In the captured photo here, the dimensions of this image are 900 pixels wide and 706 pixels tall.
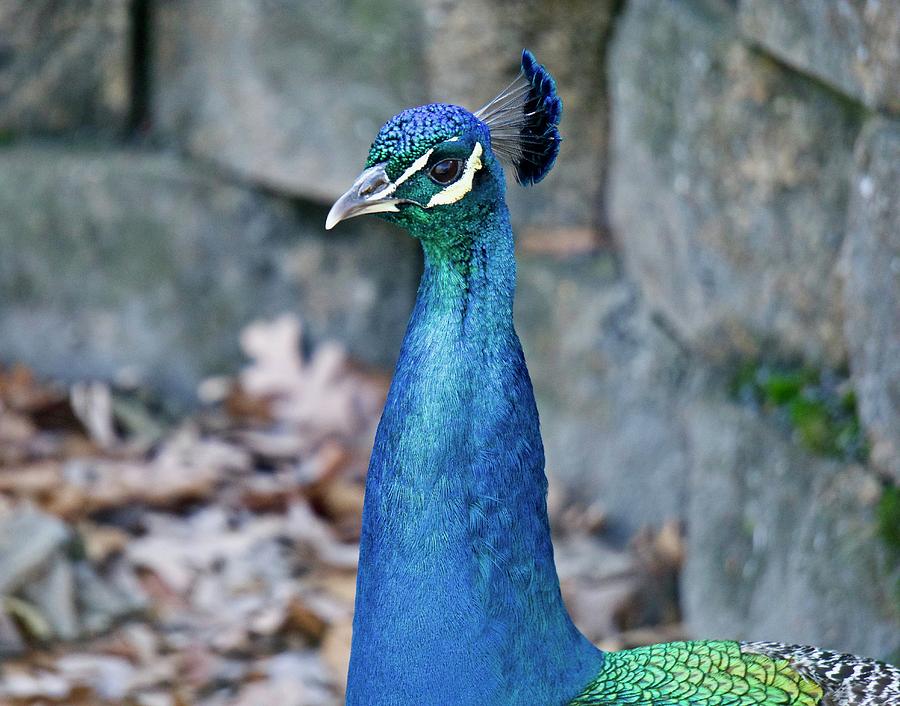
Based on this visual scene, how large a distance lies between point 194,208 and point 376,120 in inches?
20.4

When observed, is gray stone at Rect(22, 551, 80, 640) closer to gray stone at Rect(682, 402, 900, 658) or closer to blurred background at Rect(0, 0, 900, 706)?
blurred background at Rect(0, 0, 900, 706)

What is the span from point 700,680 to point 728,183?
1.03 meters

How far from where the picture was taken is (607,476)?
2.82 m

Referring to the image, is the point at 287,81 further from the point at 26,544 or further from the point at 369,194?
the point at 369,194

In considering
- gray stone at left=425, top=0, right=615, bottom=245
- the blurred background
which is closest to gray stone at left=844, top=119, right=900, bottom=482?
the blurred background

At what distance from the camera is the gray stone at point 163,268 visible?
10.4ft

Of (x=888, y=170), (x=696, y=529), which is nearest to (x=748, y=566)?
(x=696, y=529)

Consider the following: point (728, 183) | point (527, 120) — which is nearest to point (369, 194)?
point (527, 120)

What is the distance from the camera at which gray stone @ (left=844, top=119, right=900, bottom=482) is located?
1.83 metres

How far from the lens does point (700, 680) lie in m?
1.58

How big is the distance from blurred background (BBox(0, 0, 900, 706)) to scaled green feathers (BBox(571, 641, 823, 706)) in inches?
14.8

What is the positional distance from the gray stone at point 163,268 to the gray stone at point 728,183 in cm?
85

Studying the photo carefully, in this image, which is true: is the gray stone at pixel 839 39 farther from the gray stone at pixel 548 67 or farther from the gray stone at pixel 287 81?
the gray stone at pixel 287 81

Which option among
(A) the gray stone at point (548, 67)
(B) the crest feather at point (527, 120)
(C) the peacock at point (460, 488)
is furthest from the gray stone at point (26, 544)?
(B) the crest feather at point (527, 120)
